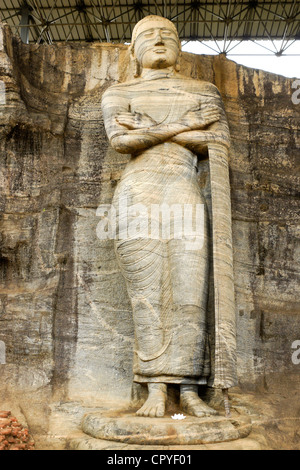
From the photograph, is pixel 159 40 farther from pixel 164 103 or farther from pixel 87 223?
pixel 87 223

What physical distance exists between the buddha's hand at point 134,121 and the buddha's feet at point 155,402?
8.13 ft

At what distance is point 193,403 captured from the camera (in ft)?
16.6

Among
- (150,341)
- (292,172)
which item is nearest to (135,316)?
(150,341)

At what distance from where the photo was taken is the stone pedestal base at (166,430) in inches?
177

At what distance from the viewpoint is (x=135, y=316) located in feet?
18.0

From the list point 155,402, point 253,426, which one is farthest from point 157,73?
point 253,426

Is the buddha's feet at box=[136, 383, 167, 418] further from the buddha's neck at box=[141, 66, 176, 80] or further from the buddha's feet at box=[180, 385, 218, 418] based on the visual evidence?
the buddha's neck at box=[141, 66, 176, 80]

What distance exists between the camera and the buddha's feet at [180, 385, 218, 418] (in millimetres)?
4961

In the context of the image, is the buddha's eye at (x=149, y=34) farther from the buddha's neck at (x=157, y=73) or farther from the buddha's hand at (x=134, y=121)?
the buddha's hand at (x=134, y=121)

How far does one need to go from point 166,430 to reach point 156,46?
13.2 ft
